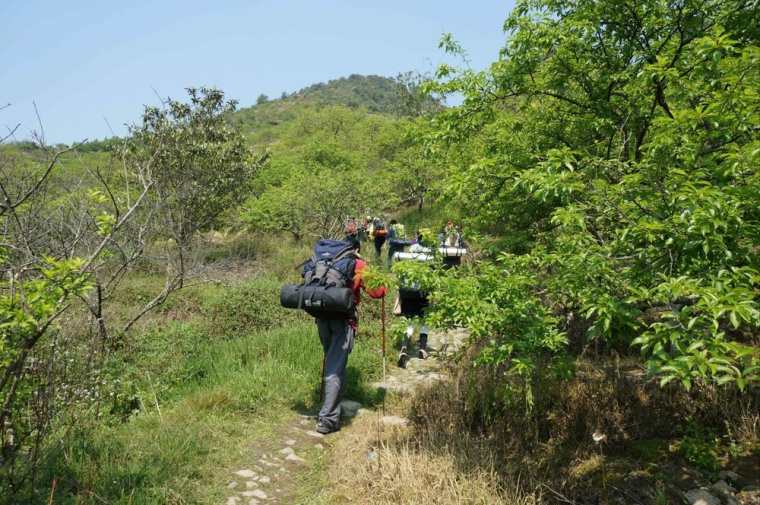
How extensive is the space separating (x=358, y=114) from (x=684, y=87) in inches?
2010

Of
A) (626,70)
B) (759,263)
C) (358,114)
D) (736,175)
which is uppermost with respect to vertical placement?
(358,114)

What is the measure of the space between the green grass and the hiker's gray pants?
1.82 ft

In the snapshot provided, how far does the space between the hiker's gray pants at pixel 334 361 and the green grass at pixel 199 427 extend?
55 centimetres

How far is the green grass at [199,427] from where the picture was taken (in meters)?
3.58

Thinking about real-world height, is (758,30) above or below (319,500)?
above

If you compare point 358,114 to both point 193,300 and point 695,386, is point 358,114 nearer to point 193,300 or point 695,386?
point 193,300

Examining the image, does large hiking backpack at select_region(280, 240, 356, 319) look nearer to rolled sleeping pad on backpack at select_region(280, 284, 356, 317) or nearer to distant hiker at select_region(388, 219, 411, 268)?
rolled sleeping pad on backpack at select_region(280, 284, 356, 317)

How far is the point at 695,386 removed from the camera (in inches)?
185

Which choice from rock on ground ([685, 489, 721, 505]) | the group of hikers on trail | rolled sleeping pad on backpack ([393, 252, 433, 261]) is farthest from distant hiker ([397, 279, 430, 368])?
rock on ground ([685, 489, 721, 505])

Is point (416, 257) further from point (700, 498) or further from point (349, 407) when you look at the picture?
point (700, 498)

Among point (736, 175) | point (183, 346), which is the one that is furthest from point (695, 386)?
point (183, 346)

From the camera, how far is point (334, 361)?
5203mm

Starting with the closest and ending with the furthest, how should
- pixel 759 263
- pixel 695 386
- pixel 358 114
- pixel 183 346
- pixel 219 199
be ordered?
pixel 759 263 < pixel 695 386 < pixel 183 346 < pixel 219 199 < pixel 358 114

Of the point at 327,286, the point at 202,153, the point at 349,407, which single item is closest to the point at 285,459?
the point at 349,407
